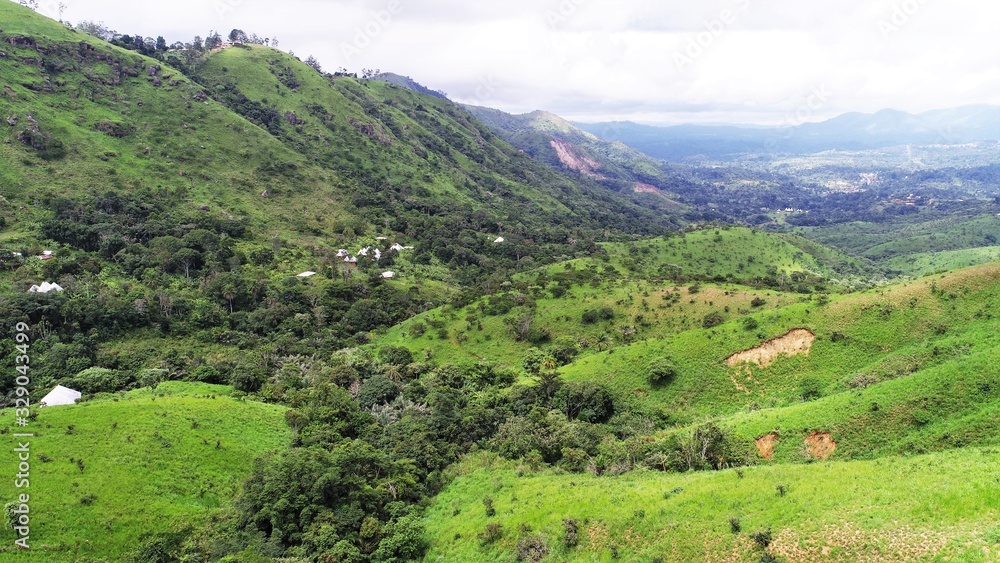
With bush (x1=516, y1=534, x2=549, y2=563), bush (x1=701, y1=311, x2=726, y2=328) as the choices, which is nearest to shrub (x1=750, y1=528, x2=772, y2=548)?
bush (x1=516, y1=534, x2=549, y2=563)

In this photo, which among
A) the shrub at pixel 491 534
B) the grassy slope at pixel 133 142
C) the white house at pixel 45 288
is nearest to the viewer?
the shrub at pixel 491 534

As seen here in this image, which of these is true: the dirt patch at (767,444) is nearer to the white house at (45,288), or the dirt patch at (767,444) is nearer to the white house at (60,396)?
the white house at (60,396)

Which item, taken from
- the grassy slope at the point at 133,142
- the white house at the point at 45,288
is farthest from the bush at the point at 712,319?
the grassy slope at the point at 133,142

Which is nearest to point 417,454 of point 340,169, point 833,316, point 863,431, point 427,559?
point 427,559

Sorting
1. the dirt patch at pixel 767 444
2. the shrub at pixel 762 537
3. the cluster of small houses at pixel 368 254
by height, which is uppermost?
the cluster of small houses at pixel 368 254

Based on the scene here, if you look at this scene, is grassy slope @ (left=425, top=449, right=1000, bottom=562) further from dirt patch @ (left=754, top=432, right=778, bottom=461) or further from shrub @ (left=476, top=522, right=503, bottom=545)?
dirt patch @ (left=754, top=432, right=778, bottom=461)

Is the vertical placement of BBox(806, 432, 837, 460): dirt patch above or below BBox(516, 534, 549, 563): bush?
above
